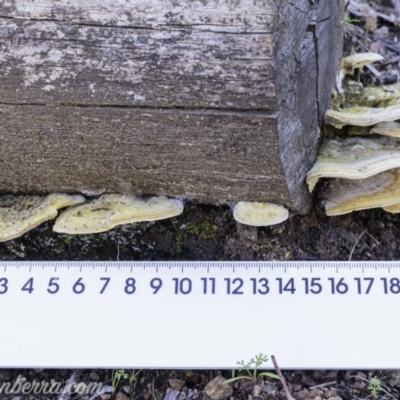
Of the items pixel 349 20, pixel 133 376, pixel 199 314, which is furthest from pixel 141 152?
pixel 349 20

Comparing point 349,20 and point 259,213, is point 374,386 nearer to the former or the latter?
point 259,213

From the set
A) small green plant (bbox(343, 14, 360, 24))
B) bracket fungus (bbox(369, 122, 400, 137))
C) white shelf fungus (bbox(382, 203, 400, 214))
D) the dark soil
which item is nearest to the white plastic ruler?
the dark soil

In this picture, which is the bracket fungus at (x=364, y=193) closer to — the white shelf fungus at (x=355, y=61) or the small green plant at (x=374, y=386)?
the small green plant at (x=374, y=386)

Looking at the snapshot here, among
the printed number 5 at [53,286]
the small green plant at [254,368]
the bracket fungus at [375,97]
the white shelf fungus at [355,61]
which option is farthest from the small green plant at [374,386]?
the white shelf fungus at [355,61]

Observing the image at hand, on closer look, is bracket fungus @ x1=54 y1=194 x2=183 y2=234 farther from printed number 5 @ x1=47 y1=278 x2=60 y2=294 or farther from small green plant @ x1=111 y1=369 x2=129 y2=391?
Answer: small green plant @ x1=111 y1=369 x2=129 y2=391

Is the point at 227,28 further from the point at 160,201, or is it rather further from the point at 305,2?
the point at 160,201
